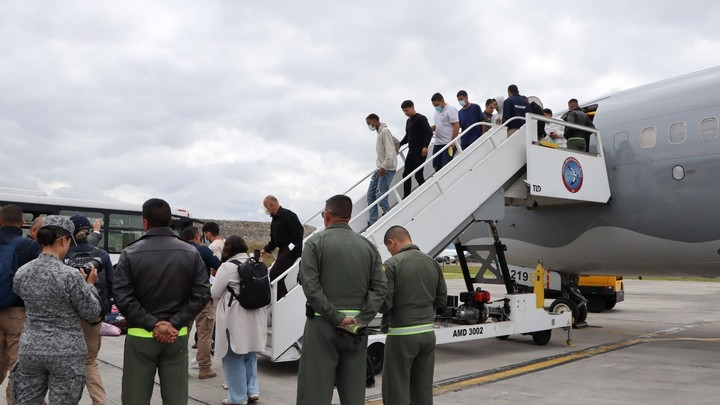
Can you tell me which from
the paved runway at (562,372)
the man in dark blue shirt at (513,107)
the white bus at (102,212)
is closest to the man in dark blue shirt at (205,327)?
the paved runway at (562,372)

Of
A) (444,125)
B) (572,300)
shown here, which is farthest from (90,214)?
(572,300)

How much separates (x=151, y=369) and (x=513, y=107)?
23.7 ft

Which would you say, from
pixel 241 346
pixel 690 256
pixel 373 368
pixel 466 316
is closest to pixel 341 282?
pixel 241 346

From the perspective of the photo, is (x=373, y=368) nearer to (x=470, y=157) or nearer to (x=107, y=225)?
(x=470, y=157)

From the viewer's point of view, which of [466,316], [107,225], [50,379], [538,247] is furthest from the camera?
[107,225]

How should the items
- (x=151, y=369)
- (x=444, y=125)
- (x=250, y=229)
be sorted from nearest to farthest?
(x=151, y=369), (x=444, y=125), (x=250, y=229)

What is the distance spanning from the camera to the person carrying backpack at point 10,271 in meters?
5.19

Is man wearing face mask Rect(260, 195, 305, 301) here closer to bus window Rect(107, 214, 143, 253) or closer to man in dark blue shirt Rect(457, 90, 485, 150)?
man in dark blue shirt Rect(457, 90, 485, 150)

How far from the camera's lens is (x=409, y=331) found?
4.60 meters

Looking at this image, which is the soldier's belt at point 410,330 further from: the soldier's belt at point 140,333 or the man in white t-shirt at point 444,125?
the man in white t-shirt at point 444,125

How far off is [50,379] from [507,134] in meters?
7.45

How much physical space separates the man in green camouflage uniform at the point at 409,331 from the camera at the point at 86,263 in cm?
235

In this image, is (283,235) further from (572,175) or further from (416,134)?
(572,175)

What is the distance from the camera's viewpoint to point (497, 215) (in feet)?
28.2
